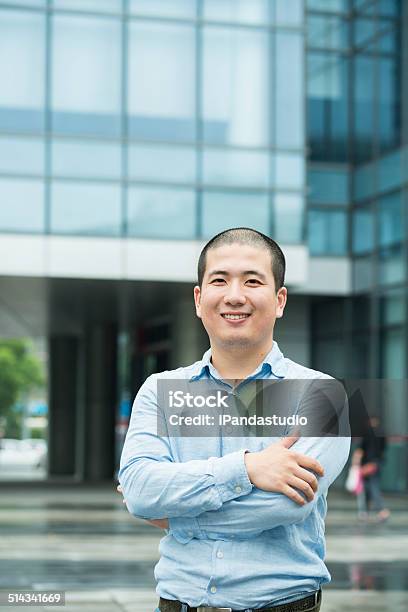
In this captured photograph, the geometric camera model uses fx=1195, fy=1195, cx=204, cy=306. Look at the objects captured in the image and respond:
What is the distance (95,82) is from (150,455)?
71.8 feet

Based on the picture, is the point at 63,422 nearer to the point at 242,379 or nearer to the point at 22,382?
the point at 242,379

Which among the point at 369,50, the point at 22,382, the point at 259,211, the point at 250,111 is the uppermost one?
the point at 369,50

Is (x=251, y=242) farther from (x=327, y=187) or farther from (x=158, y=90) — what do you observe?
(x=327, y=187)

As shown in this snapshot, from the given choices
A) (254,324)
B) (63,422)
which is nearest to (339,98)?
(63,422)

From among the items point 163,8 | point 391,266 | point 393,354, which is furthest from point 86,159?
point 393,354

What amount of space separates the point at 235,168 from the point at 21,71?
15.7ft

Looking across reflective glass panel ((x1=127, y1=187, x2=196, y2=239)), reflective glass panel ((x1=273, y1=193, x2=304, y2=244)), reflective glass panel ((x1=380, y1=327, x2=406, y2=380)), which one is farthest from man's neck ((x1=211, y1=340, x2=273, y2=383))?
reflective glass panel ((x1=380, y1=327, x2=406, y2=380))

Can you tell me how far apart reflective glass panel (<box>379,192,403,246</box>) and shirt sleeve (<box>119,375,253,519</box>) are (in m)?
24.8

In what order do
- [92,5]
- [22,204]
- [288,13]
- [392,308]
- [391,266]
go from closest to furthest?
[22,204] → [92,5] → [288,13] → [392,308] → [391,266]

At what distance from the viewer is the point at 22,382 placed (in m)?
84.2

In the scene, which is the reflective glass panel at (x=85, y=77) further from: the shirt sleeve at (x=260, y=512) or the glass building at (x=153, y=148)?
the shirt sleeve at (x=260, y=512)

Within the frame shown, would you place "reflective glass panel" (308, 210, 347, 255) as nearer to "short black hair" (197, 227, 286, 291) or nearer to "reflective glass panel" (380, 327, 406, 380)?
"reflective glass panel" (380, 327, 406, 380)

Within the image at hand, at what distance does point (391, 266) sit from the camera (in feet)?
91.5

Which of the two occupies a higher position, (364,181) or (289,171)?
(364,181)
